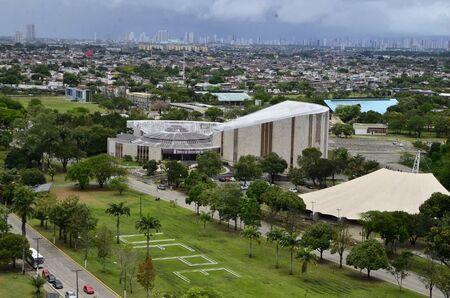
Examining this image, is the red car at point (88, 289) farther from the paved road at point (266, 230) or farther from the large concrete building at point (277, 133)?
the large concrete building at point (277, 133)

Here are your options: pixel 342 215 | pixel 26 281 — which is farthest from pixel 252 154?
pixel 26 281

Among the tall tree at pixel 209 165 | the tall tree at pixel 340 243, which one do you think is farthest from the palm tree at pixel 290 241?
the tall tree at pixel 209 165

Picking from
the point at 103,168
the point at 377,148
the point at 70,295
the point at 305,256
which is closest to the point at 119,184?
the point at 103,168

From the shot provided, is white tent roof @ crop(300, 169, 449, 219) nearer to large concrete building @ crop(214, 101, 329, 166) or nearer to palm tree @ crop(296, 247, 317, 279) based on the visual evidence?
palm tree @ crop(296, 247, 317, 279)

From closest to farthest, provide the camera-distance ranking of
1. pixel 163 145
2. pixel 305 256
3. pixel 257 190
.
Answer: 1. pixel 305 256
2. pixel 257 190
3. pixel 163 145

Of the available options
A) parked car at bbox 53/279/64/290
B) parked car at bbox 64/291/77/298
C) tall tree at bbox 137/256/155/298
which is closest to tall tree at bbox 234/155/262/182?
parked car at bbox 53/279/64/290

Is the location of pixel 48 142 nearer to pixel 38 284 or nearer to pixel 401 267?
pixel 38 284

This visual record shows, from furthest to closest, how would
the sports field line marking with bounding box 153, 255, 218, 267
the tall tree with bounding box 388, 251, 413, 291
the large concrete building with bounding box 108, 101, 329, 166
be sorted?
the large concrete building with bounding box 108, 101, 329, 166 < the sports field line marking with bounding box 153, 255, 218, 267 < the tall tree with bounding box 388, 251, 413, 291
